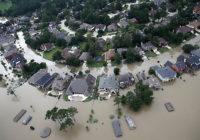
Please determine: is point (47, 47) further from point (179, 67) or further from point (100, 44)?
point (179, 67)

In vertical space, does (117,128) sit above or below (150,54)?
below

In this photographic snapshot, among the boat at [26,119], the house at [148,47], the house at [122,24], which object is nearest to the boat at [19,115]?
the boat at [26,119]

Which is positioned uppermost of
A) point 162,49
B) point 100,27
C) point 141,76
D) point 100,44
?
point 100,27

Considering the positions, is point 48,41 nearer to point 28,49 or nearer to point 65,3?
point 28,49

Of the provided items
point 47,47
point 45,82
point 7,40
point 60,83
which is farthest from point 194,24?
point 7,40

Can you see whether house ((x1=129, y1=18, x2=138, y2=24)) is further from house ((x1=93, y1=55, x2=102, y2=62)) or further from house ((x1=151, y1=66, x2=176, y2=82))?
house ((x1=151, y1=66, x2=176, y2=82))
